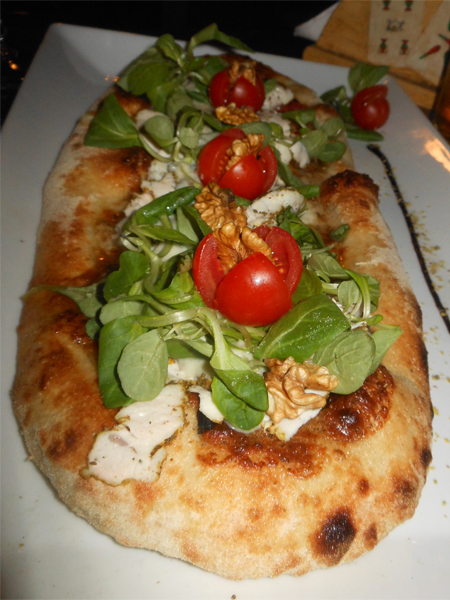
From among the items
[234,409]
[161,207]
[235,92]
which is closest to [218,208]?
[161,207]

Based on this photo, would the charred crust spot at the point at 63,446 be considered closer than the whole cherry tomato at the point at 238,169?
Yes

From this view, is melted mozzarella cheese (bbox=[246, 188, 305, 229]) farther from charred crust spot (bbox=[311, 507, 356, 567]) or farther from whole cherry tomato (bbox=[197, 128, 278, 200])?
charred crust spot (bbox=[311, 507, 356, 567])

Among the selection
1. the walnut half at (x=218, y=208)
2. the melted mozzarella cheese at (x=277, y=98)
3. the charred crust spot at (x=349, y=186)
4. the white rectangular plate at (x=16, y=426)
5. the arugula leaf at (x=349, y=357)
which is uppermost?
the melted mozzarella cheese at (x=277, y=98)

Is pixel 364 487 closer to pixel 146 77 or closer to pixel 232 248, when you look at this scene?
pixel 232 248

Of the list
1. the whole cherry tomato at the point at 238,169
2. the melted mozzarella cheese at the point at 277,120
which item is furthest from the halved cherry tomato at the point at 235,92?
the whole cherry tomato at the point at 238,169

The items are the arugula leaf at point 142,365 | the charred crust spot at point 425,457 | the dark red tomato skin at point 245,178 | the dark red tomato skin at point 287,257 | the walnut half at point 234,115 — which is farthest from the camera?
the walnut half at point 234,115

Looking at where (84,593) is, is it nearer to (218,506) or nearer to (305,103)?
(218,506)

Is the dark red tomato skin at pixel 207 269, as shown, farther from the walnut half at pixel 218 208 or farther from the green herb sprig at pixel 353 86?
the green herb sprig at pixel 353 86
